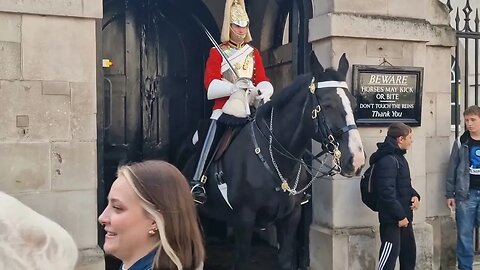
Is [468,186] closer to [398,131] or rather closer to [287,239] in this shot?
[398,131]

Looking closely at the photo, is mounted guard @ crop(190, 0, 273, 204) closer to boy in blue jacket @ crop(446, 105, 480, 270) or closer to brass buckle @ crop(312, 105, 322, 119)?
brass buckle @ crop(312, 105, 322, 119)

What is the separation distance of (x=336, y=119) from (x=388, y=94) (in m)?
1.70

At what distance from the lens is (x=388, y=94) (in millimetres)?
6625

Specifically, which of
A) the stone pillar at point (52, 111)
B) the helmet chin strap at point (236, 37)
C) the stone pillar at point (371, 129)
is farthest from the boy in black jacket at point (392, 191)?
the stone pillar at point (52, 111)

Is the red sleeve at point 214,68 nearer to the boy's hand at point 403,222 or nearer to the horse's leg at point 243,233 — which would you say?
the horse's leg at point 243,233

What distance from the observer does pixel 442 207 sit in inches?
292

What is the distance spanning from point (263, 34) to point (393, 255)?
3.71m

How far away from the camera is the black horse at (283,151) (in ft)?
17.0

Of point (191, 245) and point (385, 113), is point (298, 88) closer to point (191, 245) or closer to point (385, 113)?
point (385, 113)

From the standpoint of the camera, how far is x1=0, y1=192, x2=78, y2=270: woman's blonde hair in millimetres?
1568

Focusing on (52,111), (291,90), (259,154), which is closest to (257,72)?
(291,90)

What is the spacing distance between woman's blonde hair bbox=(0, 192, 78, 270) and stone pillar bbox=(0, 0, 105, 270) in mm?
3583

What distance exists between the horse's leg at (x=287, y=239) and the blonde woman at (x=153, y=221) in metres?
3.60

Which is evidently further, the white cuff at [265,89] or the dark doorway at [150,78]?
the dark doorway at [150,78]
